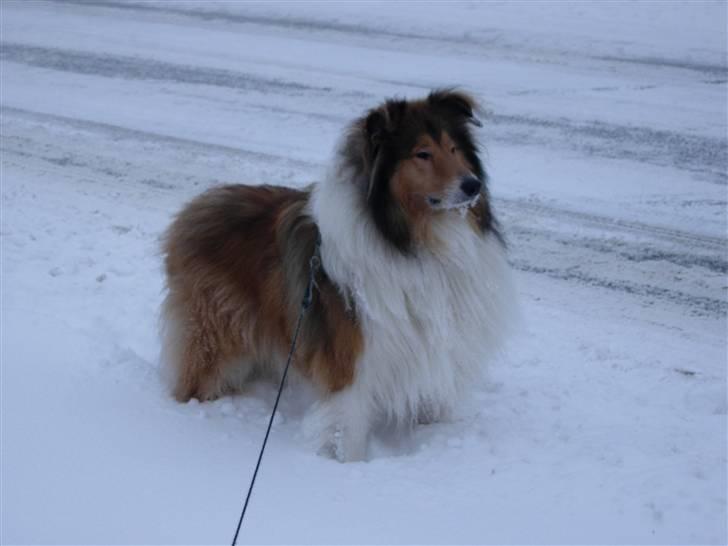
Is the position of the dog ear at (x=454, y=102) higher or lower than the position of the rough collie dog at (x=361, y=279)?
higher

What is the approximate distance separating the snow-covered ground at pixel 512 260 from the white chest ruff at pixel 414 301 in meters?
0.35

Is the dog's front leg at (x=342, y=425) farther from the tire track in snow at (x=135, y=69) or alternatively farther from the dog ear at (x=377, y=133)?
the tire track in snow at (x=135, y=69)

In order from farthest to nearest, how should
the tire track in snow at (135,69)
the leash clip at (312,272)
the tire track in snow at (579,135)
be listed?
the tire track in snow at (135,69) → the tire track in snow at (579,135) → the leash clip at (312,272)

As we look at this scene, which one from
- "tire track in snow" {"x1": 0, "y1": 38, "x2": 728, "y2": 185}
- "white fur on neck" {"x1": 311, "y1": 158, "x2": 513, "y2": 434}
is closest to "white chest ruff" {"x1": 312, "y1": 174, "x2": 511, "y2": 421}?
"white fur on neck" {"x1": 311, "y1": 158, "x2": 513, "y2": 434}

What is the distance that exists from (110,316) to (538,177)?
3.98 metres

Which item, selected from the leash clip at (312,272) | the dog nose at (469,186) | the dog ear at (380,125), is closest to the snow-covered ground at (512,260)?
the leash clip at (312,272)

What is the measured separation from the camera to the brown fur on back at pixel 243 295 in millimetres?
4070

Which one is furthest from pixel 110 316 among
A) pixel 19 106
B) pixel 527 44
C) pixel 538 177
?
pixel 527 44

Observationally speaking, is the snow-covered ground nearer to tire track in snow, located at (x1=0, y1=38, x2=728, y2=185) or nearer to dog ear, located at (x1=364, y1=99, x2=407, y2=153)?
tire track in snow, located at (x1=0, y1=38, x2=728, y2=185)

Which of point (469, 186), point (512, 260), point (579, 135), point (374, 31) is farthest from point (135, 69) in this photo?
point (469, 186)

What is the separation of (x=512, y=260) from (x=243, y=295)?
2510mm

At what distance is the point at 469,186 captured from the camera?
3.60 m

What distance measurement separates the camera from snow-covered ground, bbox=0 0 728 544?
11.7 feet

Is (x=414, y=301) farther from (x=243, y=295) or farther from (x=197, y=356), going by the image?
(x=197, y=356)
